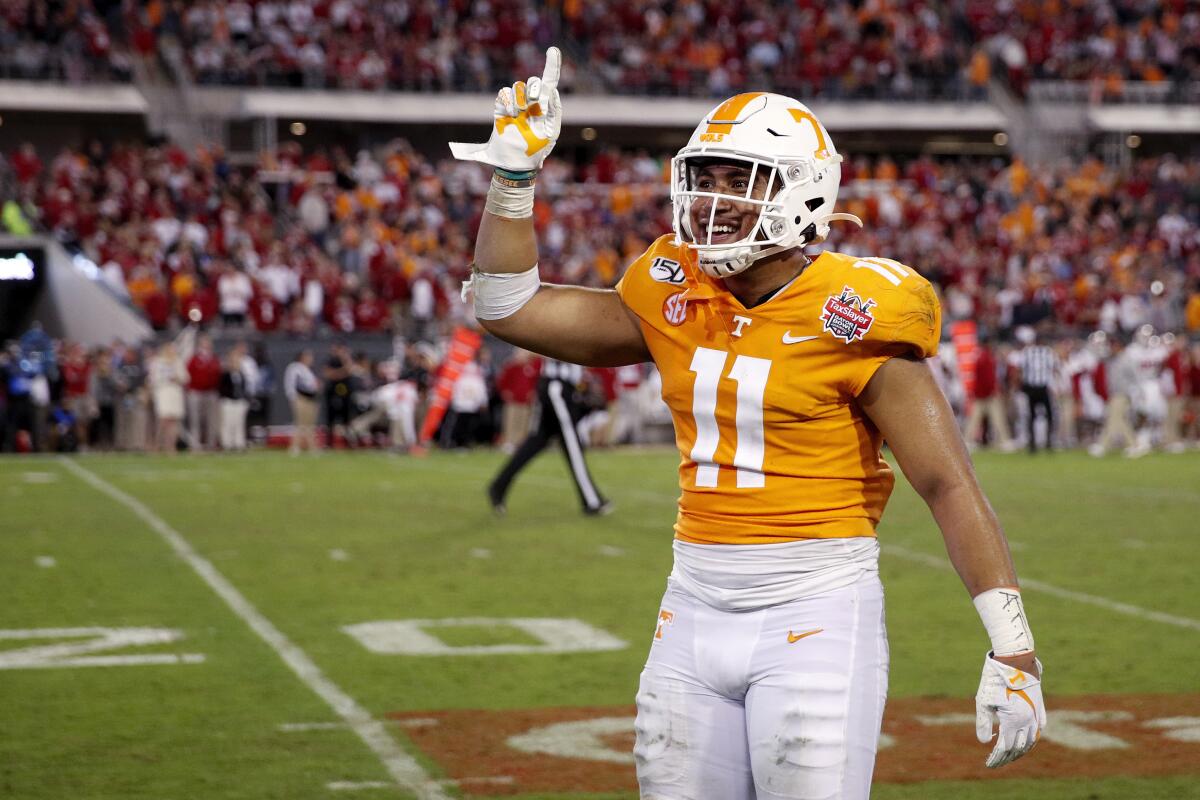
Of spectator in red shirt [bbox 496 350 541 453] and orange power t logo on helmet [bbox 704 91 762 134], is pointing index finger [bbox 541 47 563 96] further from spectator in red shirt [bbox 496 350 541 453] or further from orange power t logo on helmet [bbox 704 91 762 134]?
spectator in red shirt [bbox 496 350 541 453]

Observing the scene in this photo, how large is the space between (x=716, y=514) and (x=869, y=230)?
1043 inches

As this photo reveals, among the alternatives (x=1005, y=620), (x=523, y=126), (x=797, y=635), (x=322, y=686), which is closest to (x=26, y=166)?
(x=322, y=686)

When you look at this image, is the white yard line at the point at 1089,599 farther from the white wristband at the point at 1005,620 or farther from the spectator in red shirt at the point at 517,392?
the spectator in red shirt at the point at 517,392

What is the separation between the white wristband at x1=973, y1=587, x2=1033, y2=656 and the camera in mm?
2891

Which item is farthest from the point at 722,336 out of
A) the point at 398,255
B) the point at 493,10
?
the point at 493,10

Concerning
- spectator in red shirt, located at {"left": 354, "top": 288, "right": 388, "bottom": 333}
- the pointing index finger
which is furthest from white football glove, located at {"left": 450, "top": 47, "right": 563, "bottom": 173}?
spectator in red shirt, located at {"left": 354, "top": 288, "right": 388, "bottom": 333}

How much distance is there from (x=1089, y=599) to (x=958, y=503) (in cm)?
604

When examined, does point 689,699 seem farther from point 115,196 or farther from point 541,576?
point 115,196

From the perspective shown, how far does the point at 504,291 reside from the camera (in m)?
3.34

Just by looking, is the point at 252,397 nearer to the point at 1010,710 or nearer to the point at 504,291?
the point at 504,291

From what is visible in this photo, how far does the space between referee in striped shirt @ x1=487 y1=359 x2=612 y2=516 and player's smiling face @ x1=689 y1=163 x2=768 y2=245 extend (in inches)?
352

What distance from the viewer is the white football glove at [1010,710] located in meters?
2.84

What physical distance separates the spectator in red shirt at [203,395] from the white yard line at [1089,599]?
1270 centimetres

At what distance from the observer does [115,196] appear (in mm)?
25125
